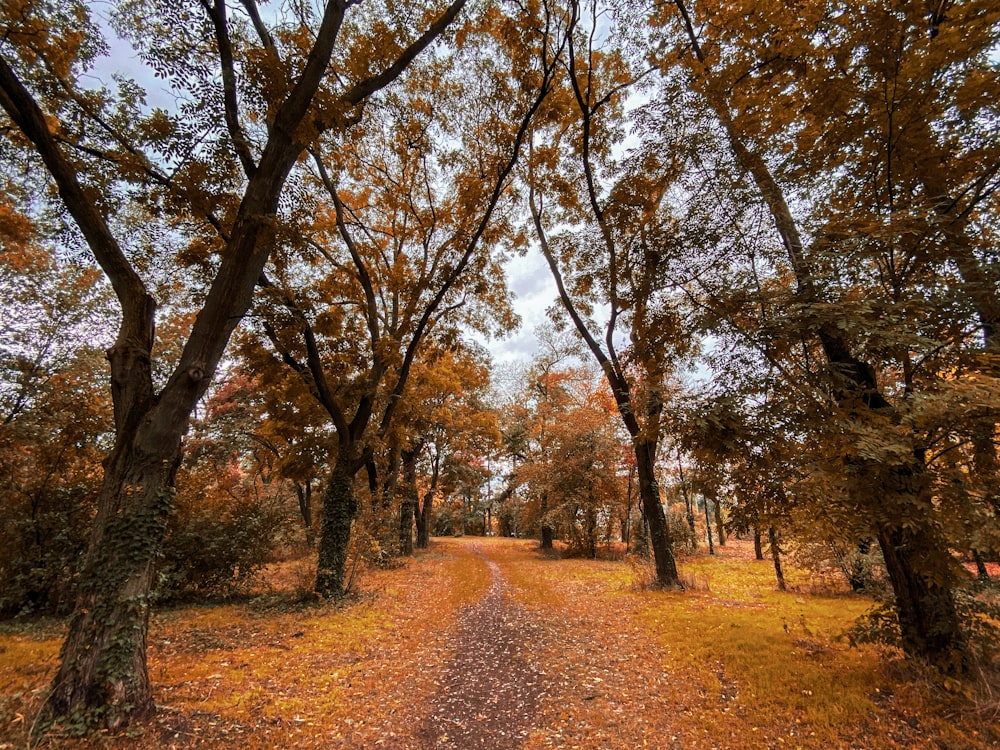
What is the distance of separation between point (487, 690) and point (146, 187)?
9191mm

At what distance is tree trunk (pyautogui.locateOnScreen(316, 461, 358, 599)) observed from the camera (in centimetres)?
963

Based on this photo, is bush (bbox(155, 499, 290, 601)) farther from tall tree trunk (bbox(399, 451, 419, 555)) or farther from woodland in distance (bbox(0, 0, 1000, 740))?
tall tree trunk (bbox(399, 451, 419, 555))

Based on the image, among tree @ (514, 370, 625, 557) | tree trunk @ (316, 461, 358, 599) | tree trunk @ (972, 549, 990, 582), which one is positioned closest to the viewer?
tree trunk @ (972, 549, 990, 582)

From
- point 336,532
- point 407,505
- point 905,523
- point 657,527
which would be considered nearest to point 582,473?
point 657,527

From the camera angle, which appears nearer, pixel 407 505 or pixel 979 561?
pixel 979 561

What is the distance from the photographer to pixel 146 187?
632 cm

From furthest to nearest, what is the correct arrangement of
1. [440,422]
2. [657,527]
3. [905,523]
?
[440,422], [657,527], [905,523]

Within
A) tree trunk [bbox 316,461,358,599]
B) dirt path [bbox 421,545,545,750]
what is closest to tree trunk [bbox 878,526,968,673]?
dirt path [bbox 421,545,545,750]

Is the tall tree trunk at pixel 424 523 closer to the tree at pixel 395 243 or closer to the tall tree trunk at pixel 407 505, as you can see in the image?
the tall tree trunk at pixel 407 505

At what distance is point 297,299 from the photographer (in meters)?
8.11

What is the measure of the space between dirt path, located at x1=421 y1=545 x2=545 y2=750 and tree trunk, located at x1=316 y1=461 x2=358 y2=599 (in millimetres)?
3673

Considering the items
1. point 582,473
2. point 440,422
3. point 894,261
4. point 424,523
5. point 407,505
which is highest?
point 440,422

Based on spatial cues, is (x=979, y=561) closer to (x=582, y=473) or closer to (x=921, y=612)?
(x=921, y=612)

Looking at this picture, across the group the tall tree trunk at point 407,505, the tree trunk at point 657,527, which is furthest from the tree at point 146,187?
the tall tree trunk at point 407,505
